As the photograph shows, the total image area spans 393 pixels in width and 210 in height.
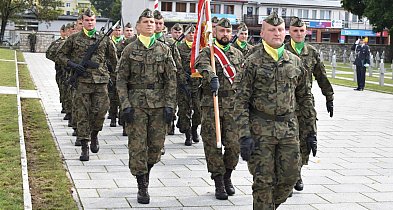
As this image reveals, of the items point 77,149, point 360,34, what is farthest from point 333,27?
point 77,149

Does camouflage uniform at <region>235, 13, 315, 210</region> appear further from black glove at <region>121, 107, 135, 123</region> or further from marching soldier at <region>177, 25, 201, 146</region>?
marching soldier at <region>177, 25, 201, 146</region>

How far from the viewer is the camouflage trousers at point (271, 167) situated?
6.00 m

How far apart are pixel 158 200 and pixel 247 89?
88.0 inches

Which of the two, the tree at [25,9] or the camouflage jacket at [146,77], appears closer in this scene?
the camouflage jacket at [146,77]

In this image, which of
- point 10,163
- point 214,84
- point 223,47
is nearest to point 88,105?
point 10,163

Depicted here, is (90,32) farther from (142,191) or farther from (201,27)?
(142,191)

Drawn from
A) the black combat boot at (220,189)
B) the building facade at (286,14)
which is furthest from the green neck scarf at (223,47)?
the building facade at (286,14)

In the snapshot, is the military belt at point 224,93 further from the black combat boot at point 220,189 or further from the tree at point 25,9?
the tree at point 25,9

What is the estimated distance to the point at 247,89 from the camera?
605 cm

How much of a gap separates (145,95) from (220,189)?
56.1 inches

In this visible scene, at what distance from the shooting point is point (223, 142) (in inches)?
315

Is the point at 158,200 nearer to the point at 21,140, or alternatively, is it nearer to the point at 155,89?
the point at 155,89

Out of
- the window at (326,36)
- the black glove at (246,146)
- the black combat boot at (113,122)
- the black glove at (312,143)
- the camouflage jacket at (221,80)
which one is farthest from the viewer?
the window at (326,36)

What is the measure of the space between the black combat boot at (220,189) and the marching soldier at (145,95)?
0.77 m
